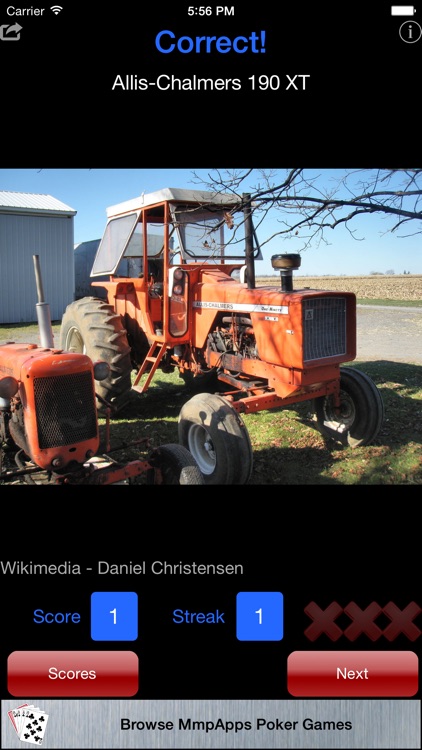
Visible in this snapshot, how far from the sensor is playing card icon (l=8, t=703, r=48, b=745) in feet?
4.35

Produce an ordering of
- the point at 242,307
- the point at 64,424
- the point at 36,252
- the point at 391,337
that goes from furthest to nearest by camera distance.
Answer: the point at 391,337 → the point at 36,252 → the point at 242,307 → the point at 64,424

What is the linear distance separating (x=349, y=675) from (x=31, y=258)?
839cm

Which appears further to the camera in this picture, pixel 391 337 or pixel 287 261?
pixel 391 337

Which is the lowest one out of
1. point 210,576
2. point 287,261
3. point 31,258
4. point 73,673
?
point 73,673

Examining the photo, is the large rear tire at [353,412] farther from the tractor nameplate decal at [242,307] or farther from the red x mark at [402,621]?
the red x mark at [402,621]

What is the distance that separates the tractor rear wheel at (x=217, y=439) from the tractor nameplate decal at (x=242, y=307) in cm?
91

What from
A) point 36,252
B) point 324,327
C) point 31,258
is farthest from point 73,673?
point 31,258

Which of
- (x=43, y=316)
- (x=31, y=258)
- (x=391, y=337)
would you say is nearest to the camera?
(x=43, y=316)

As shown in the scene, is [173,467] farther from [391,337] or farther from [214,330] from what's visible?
[391,337]

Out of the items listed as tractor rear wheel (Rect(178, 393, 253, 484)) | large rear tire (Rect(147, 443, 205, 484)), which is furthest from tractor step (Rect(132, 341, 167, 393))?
large rear tire (Rect(147, 443, 205, 484))

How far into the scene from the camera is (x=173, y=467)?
129 inches
